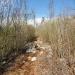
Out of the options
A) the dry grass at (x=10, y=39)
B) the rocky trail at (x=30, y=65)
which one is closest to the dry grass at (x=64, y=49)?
the rocky trail at (x=30, y=65)

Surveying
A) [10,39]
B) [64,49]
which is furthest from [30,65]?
[64,49]

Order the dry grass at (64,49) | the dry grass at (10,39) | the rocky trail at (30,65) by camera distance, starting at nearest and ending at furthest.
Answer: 1. the dry grass at (64,49)
2. the rocky trail at (30,65)
3. the dry grass at (10,39)

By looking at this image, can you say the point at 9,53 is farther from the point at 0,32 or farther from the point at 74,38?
the point at 74,38

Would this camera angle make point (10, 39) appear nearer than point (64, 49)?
No

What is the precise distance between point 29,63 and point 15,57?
1216mm

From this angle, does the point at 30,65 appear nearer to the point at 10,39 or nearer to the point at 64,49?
the point at 10,39

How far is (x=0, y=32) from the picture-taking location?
761 centimetres

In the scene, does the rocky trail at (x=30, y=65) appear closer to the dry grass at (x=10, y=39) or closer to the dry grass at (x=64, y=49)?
the dry grass at (x=64, y=49)

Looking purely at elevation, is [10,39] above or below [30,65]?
above

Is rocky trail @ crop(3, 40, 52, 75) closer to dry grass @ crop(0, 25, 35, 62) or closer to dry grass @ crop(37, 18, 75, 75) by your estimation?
dry grass @ crop(37, 18, 75, 75)

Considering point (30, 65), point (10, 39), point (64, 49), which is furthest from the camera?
point (10, 39)

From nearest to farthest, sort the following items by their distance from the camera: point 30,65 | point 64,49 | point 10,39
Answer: point 64,49 < point 30,65 < point 10,39

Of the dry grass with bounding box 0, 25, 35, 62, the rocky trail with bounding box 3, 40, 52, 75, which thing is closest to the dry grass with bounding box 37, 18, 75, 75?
the rocky trail with bounding box 3, 40, 52, 75

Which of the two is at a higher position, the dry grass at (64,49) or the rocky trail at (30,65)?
the dry grass at (64,49)
